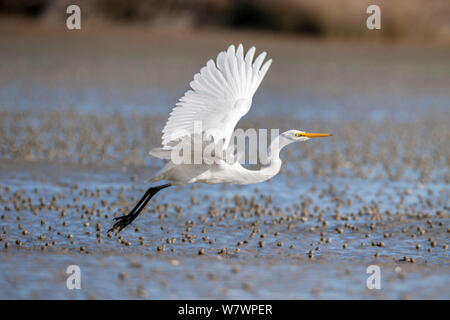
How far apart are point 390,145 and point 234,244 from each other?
840 centimetres

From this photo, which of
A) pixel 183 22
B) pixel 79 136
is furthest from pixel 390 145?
pixel 183 22

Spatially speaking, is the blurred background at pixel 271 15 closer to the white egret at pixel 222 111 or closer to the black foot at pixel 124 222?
the black foot at pixel 124 222

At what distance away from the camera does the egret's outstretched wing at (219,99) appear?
878cm

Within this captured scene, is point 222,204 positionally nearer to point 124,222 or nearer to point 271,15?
point 124,222

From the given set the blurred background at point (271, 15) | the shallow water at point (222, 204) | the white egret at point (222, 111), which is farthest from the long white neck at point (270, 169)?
the blurred background at point (271, 15)

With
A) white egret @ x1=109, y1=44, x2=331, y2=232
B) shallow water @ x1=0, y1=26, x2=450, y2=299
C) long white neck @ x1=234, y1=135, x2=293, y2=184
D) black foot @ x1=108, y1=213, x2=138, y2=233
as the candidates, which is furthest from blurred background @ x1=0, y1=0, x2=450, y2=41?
long white neck @ x1=234, y1=135, x2=293, y2=184

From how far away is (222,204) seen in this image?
39.0 ft

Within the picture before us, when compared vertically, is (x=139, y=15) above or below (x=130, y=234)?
above

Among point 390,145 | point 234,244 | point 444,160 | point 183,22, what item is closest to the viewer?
point 234,244

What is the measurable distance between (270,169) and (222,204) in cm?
297

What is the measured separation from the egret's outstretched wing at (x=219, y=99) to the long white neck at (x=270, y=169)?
489 mm

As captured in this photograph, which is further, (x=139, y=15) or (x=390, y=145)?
(x=139, y=15)

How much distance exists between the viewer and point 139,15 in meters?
40.9
